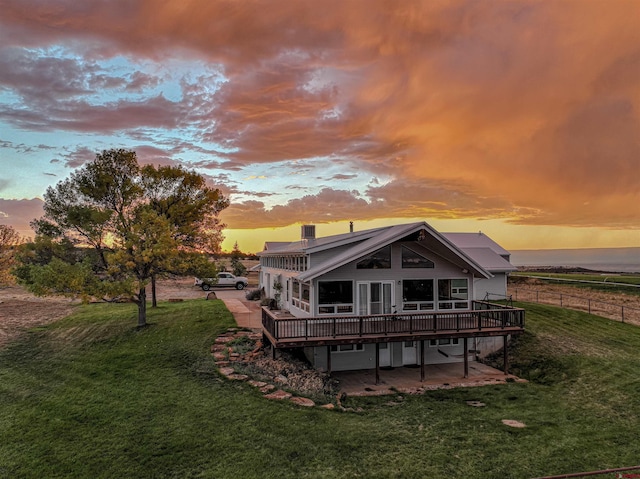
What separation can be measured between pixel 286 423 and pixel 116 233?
14796mm

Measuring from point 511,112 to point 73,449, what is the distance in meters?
23.0

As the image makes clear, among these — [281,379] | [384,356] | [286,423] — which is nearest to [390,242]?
[384,356]

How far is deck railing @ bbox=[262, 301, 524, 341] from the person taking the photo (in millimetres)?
13590

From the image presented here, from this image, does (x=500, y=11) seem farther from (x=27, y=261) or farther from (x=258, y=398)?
(x=27, y=261)

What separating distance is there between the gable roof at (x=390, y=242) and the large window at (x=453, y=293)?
0.79 m

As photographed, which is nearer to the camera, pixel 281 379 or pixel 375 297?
pixel 281 379

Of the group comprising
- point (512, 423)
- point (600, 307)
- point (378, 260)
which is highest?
point (378, 260)

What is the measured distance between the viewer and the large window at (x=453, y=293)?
1683 centimetres

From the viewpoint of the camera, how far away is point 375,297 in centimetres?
1591

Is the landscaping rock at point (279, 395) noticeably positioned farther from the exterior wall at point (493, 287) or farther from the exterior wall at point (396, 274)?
the exterior wall at point (493, 287)

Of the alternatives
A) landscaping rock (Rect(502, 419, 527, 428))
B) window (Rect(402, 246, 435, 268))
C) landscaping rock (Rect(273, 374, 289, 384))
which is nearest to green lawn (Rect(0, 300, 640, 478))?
landscaping rock (Rect(502, 419, 527, 428))

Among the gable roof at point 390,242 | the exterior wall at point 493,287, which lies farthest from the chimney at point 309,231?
the exterior wall at point 493,287

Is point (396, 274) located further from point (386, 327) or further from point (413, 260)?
point (386, 327)

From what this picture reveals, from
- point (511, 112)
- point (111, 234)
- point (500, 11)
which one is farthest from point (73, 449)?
point (511, 112)
